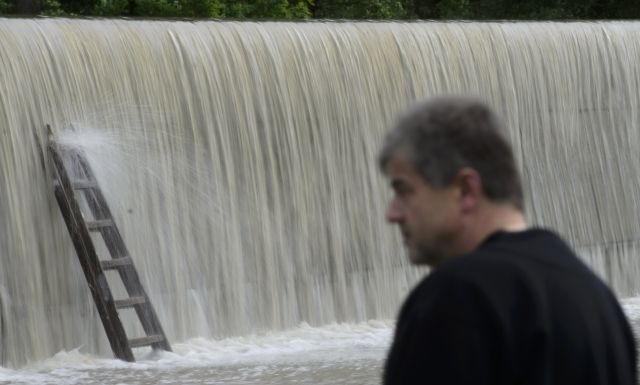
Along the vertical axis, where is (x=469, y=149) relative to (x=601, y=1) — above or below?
below

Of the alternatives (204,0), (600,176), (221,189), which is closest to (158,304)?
(221,189)

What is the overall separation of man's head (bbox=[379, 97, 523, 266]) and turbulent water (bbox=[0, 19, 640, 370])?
30.9 feet

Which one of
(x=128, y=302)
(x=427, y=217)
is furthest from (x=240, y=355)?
(x=427, y=217)

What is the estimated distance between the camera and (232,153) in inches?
555

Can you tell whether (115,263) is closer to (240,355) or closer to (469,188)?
(240,355)

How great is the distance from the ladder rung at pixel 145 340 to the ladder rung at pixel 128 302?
0.31 meters

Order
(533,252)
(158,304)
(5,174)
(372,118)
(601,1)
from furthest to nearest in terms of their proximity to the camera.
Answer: (601,1) → (372,118) → (158,304) → (5,174) → (533,252)

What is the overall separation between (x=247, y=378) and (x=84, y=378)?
3.70 feet

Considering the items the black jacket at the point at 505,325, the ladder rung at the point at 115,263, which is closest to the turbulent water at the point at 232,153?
the ladder rung at the point at 115,263

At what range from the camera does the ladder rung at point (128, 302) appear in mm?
12047

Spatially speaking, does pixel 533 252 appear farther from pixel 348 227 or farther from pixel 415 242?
pixel 348 227

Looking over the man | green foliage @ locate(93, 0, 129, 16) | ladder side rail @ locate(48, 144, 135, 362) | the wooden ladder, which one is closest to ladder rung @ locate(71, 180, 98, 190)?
the wooden ladder

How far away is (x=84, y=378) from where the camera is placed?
1080 cm

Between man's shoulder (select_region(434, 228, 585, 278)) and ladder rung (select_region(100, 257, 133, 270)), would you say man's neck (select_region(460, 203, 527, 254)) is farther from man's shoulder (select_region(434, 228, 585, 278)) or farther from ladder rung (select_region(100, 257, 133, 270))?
ladder rung (select_region(100, 257, 133, 270))
